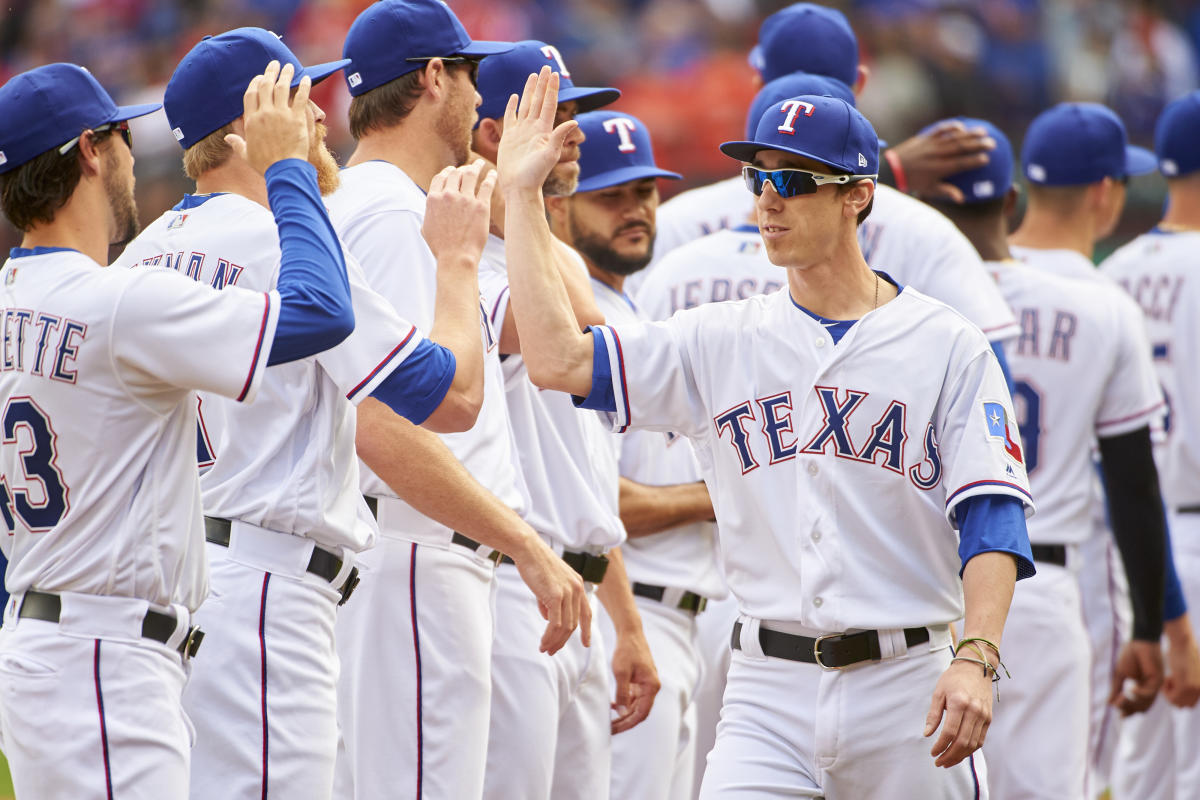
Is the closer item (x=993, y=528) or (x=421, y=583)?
(x=993, y=528)

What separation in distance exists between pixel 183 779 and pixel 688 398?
1.35 metres

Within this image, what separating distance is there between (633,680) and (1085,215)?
113 inches

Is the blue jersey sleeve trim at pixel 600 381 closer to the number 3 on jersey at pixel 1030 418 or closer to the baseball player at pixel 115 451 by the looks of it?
the baseball player at pixel 115 451

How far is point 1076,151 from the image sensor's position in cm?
577

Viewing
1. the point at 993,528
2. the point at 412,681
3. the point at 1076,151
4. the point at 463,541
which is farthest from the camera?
the point at 1076,151

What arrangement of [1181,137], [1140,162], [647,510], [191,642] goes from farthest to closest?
[1140,162] → [1181,137] → [647,510] → [191,642]

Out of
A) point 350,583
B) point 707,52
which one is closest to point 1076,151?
point 350,583

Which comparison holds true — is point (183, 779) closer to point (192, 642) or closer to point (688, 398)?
point (192, 642)

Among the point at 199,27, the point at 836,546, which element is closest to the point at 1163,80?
the point at 199,27

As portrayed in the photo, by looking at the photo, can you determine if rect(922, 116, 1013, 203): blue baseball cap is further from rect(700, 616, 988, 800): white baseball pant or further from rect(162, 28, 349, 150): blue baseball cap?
rect(162, 28, 349, 150): blue baseball cap

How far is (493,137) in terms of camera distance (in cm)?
427

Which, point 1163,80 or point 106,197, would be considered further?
point 1163,80

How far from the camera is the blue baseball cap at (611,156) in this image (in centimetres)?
480

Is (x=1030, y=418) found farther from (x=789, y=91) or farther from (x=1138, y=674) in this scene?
(x=789, y=91)
